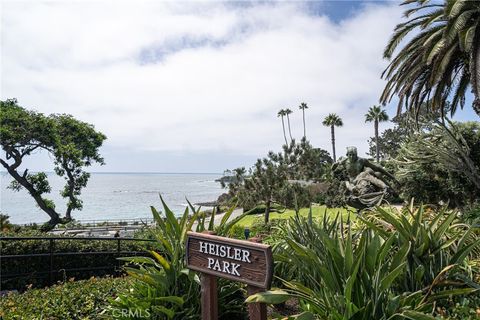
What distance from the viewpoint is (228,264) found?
323cm

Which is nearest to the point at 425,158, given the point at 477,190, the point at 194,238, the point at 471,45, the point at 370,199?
the point at 477,190

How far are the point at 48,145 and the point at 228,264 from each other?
24.0m

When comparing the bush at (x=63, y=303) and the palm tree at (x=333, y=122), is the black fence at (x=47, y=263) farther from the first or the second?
the palm tree at (x=333, y=122)

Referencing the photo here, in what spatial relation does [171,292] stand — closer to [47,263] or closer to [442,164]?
[47,263]

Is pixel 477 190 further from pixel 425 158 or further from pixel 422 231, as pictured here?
pixel 422 231

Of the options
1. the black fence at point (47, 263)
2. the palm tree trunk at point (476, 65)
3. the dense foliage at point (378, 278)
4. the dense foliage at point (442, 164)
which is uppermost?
the palm tree trunk at point (476, 65)

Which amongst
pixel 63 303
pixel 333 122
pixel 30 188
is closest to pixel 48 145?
pixel 30 188

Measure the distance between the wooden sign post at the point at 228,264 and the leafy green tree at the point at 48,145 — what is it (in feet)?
71.5

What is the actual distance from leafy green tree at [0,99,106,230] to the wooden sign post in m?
21.8

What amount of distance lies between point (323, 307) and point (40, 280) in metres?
6.98

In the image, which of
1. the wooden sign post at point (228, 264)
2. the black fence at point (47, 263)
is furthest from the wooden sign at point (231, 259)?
the black fence at point (47, 263)

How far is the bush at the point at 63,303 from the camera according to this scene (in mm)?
4082

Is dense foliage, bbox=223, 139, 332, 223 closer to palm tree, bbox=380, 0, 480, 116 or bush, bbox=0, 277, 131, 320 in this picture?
palm tree, bbox=380, 0, 480, 116

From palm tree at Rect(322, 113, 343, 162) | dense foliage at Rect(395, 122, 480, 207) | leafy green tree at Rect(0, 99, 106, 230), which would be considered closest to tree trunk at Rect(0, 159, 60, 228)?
leafy green tree at Rect(0, 99, 106, 230)
